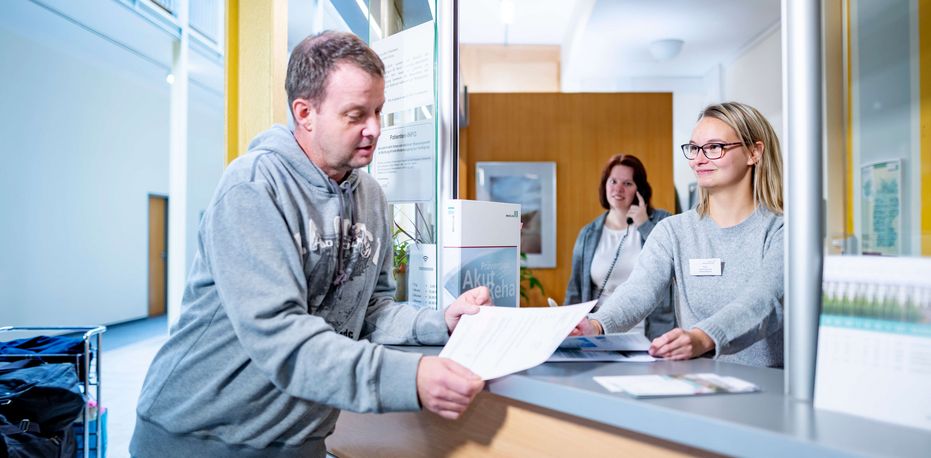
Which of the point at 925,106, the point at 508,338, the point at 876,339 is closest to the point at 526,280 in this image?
the point at 925,106

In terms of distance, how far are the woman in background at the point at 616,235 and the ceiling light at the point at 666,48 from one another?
8.09ft

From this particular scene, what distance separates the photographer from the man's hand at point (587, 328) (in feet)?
4.39

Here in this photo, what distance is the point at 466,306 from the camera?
3.96 feet

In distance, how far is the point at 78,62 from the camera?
6.68 metres

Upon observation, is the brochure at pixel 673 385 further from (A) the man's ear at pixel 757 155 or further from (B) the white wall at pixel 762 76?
(B) the white wall at pixel 762 76

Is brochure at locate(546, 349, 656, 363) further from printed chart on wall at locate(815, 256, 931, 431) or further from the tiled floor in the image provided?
the tiled floor

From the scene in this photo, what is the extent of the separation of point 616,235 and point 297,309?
8.45 feet

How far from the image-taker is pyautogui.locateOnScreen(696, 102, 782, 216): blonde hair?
1527mm

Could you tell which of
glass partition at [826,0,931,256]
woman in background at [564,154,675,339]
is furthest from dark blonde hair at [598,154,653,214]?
glass partition at [826,0,931,256]

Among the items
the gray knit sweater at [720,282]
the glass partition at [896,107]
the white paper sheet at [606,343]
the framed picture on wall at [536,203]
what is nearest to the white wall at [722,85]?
the framed picture on wall at [536,203]

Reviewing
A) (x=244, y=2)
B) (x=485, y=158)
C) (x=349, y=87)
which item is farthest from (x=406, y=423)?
(x=485, y=158)

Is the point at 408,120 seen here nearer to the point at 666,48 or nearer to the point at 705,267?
the point at 705,267

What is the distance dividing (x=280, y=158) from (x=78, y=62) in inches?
284

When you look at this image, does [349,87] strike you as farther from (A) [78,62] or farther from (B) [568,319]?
(A) [78,62]
